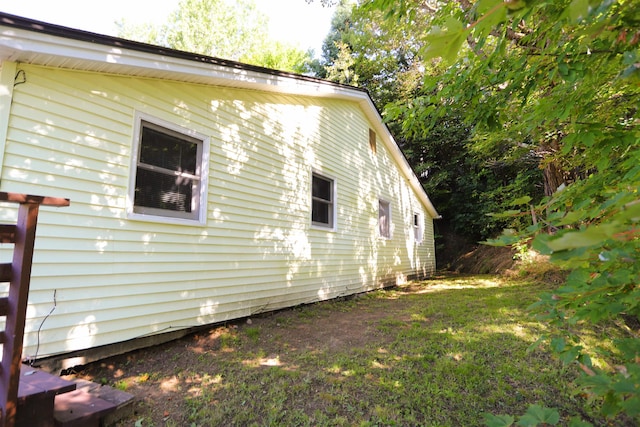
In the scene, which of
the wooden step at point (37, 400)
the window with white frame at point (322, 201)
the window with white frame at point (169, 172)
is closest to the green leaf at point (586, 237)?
the wooden step at point (37, 400)

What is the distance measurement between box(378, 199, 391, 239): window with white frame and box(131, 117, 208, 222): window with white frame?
6130 millimetres

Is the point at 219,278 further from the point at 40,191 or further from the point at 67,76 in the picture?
the point at 67,76

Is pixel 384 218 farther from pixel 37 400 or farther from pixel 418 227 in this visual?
pixel 37 400

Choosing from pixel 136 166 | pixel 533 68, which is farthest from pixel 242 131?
pixel 533 68

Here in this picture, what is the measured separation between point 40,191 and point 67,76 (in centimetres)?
124

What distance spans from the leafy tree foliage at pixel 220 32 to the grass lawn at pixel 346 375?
19963 mm

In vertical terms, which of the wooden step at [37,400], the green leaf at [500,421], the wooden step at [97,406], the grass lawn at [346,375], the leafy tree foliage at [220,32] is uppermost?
the leafy tree foliage at [220,32]

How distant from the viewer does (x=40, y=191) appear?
2998 millimetres

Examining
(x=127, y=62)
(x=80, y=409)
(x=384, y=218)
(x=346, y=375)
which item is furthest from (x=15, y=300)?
(x=384, y=218)

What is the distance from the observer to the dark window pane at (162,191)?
381 cm

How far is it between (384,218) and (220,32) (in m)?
19.7

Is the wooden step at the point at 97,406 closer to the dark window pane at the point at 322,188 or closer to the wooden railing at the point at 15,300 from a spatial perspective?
the wooden railing at the point at 15,300

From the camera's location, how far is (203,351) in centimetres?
377

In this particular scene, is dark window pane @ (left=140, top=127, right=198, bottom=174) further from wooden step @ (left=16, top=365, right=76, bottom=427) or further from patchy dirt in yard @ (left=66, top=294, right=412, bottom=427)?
wooden step @ (left=16, top=365, right=76, bottom=427)
